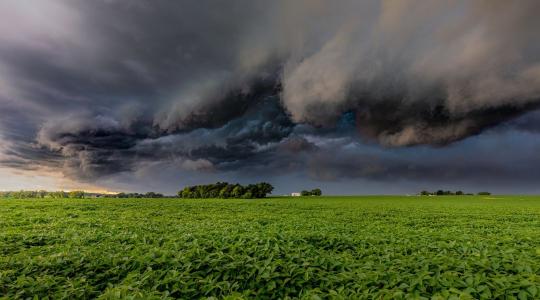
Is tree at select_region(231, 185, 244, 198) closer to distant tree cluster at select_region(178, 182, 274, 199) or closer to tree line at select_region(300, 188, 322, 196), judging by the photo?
distant tree cluster at select_region(178, 182, 274, 199)

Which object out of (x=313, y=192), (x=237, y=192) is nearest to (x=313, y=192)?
(x=313, y=192)

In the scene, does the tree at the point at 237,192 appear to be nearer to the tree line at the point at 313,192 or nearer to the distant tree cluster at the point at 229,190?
the distant tree cluster at the point at 229,190

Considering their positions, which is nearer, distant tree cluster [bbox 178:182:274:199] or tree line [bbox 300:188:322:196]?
distant tree cluster [bbox 178:182:274:199]

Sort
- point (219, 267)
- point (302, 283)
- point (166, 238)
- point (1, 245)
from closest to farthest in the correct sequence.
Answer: point (302, 283) → point (219, 267) → point (1, 245) → point (166, 238)

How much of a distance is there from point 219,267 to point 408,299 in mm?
4708

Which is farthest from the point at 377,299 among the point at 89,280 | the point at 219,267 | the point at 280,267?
the point at 89,280

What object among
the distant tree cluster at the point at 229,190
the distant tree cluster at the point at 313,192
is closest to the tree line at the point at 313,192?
the distant tree cluster at the point at 313,192

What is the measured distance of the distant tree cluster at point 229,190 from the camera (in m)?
111

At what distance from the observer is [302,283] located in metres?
6.84

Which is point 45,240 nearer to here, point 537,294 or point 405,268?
point 405,268

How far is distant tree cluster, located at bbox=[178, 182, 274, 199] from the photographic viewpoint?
111 m

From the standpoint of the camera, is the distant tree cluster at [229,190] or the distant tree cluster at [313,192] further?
the distant tree cluster at [313,192]

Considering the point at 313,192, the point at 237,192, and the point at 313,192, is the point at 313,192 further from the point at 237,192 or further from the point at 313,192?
the point at 237,192

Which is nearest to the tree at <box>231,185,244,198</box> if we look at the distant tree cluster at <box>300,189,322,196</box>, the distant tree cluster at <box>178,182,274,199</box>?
the distant tree cluster at <box>178,182,274,199</box>
